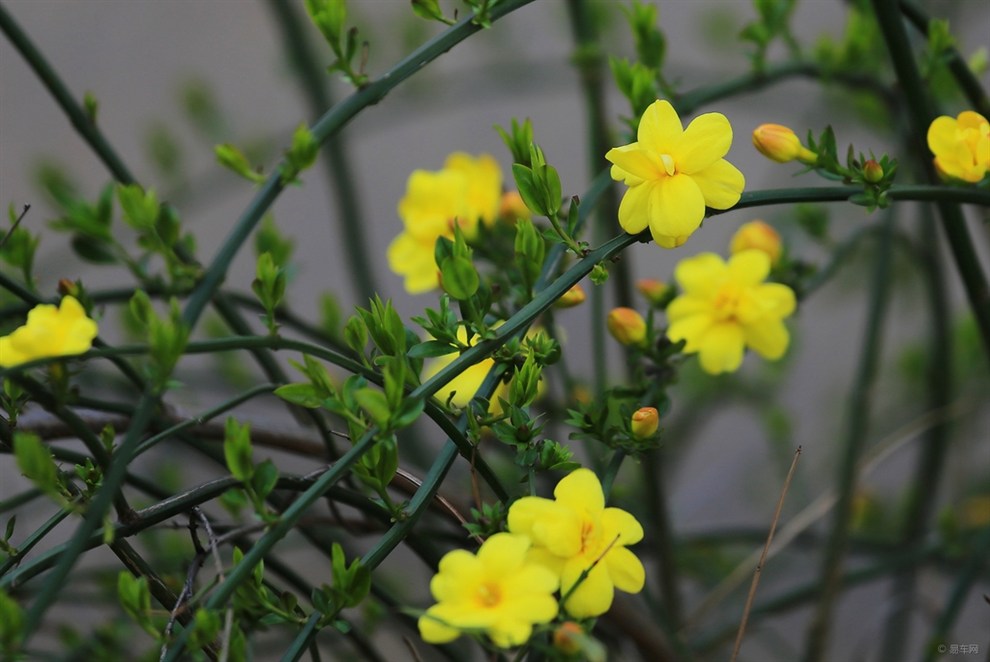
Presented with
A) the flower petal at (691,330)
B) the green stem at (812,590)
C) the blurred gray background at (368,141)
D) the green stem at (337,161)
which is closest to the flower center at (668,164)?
the flower petal at (691,330)

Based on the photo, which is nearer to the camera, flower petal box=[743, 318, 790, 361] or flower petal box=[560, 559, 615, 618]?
flower petal box=[560, 559, 615, 618]

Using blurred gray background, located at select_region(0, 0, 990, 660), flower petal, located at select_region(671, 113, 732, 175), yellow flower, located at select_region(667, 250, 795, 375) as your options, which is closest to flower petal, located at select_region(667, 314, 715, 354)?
yellow flower, located at select_region(667, 250, 795, 375)

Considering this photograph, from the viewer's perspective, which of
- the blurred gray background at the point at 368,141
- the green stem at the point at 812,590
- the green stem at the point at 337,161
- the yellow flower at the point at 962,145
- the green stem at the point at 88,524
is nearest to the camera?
the green stem at the point at 88,524

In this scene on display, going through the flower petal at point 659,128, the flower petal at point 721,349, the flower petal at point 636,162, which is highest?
Result: the flower petal at point 721,349

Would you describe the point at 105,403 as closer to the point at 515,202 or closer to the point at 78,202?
the point at 78,202

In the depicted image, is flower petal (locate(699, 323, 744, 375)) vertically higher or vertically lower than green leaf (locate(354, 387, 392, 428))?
higher

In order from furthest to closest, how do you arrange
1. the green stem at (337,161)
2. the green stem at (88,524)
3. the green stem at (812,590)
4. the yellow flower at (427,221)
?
the green stem at (337,161), the green stem at (812,590), the yellow flower at (427,221), the green stem at (88,524)

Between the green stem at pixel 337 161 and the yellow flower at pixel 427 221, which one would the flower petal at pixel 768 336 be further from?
the green stem at pixel 337 161

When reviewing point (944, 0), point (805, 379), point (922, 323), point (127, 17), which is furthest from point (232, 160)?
point (127, 17)

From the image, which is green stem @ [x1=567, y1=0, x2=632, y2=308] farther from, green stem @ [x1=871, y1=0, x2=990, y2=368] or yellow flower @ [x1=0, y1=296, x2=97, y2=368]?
yellow flower @ [x1=0, y1=296, x2=97, y2=368]
